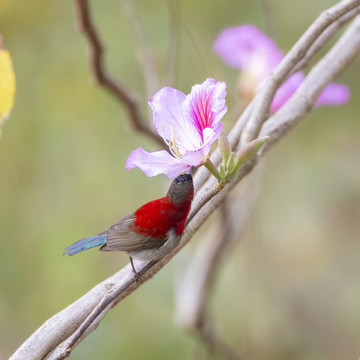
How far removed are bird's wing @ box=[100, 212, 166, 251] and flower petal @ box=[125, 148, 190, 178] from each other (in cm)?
6

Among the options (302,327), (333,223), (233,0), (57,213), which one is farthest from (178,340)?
(233,0)

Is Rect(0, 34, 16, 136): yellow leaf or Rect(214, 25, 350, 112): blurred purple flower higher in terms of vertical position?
Rect(0, 34, 16, 136): yellow leaf

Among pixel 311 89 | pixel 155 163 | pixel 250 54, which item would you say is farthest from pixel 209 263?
pixel 155 163

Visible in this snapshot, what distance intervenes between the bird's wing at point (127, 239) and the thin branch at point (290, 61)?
5.1 inches

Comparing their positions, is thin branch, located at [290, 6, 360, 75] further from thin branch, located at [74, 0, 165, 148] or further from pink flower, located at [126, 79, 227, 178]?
thin branch, located at [74, 0, 165, 148]

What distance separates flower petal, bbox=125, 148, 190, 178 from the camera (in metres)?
0.48

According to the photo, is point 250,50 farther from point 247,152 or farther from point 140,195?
point 140,195

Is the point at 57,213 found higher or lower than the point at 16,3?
lower

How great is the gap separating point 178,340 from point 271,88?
1.01 metres

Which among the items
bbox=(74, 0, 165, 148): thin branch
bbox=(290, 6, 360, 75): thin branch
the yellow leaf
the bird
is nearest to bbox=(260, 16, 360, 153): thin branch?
bbox=(290, 6, 360, 75): thin branch

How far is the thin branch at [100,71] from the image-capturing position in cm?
84

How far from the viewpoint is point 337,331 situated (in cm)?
168

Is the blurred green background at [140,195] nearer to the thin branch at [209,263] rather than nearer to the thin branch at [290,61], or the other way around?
the thin branch at [209,263]

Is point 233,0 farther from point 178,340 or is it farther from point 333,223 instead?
point 178,340
